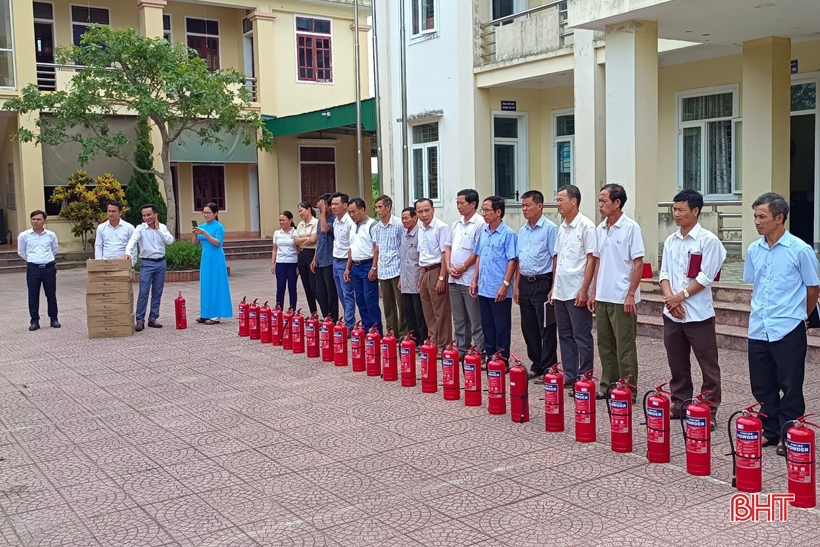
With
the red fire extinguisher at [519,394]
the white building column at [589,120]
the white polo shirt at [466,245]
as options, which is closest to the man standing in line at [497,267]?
the white polo shirt at [466,245]

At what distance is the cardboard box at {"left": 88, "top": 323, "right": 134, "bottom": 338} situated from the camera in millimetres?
11531

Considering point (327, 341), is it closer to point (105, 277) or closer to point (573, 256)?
point (573, 256)

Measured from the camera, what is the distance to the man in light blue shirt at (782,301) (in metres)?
5.48

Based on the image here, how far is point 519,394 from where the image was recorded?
656 cm

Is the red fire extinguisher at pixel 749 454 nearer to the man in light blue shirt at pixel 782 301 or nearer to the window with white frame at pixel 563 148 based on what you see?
the man in light blue shirt at pixel 782 301

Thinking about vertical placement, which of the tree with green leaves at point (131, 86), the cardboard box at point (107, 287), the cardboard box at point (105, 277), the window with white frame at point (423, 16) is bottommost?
the cardboard box at point (107, 287)

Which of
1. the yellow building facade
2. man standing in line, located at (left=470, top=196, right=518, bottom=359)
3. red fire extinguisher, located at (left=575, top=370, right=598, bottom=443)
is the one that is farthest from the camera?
the yellow building facade

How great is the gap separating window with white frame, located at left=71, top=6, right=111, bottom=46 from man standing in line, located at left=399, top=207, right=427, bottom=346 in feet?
67.8

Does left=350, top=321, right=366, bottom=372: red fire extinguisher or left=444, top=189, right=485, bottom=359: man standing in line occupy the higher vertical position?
left=444, top=189, right=485, bottom=359: man standing in line

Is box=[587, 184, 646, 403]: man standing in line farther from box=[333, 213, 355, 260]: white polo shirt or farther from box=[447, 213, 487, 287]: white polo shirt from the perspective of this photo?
box=[333, 213, 355, 260]: white polo shirt

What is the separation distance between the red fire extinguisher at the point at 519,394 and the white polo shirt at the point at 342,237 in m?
4.73

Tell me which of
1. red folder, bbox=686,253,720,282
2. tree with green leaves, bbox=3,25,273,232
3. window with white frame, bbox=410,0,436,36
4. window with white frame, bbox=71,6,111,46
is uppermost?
window with white frame, bbox=71,6,111,46

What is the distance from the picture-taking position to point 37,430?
22.7ft

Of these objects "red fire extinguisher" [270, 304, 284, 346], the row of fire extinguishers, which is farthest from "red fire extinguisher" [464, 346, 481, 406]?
"red fire extinguisher" [270, 304, 284, 346]
